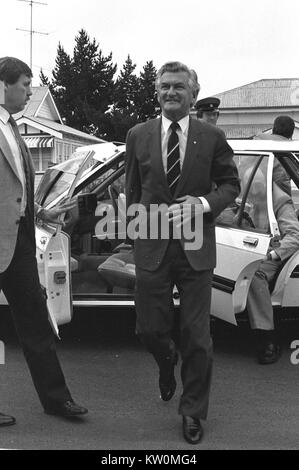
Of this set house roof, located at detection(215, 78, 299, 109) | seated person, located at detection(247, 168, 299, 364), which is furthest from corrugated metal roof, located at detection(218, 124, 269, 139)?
seated person, located at detection(247, 168, 299, 364)

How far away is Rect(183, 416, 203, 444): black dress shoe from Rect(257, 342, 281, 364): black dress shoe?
1.59 metres

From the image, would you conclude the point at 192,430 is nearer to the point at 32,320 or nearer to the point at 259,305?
the point at 32,320

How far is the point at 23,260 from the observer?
3873 mm

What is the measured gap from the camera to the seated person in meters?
4.99

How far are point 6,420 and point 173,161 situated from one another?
168cm

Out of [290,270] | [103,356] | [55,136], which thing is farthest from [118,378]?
[55,136]

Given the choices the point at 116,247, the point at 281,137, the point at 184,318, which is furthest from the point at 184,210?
the point at 116,247

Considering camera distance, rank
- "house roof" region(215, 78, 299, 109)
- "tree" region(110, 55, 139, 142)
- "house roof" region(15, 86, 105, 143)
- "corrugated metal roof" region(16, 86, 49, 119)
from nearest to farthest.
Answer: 1. "house roof" region(15, 86, 105, 143)
2. "corrugated metal roof" region(16, 86, 49, 119)
3. "house roof" region(215, 78, 299, 109)
4. "tree" region(110, 55, 139, 142)

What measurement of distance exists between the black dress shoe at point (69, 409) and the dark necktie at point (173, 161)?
132 cm

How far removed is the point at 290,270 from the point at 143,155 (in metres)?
A: 1.81

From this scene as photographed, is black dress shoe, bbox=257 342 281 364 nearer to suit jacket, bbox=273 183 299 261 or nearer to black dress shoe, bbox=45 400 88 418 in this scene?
suit jacket, bbox=273 183 299 261

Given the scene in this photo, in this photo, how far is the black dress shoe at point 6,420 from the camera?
149 inches

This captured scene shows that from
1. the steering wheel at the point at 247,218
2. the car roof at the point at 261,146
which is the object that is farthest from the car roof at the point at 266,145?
the steering wheel at the point at 247,218

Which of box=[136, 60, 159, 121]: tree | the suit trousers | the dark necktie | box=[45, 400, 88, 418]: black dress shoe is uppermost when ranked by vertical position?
box=[136, 60, 159, 121]: tree
